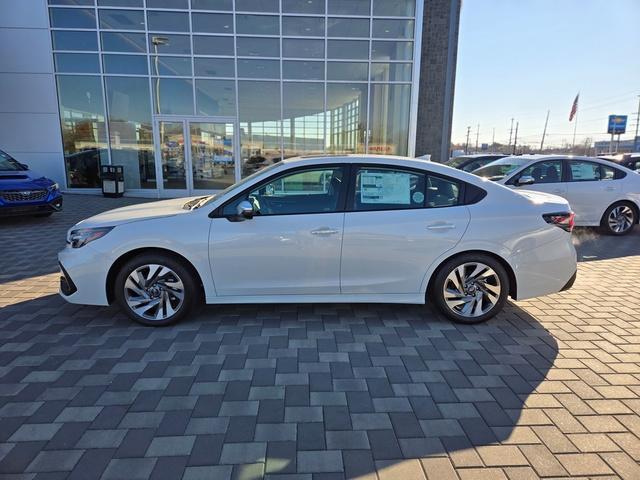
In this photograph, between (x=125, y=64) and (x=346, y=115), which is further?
(x=346, y=115)

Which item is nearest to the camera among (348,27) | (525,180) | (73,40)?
(525,180)

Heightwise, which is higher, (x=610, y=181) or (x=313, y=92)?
(x=313, y=92)

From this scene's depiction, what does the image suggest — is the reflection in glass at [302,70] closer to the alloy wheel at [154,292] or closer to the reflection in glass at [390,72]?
the reflection in glass at [390,72]

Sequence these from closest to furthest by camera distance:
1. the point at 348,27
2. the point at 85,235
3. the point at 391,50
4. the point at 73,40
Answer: the point at 85,235
the point at 73,40
the point at 348,27
the point at 391,50

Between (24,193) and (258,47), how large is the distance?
333 inches

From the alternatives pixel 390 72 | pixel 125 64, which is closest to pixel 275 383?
pixel 390 72

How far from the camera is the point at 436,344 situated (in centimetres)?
361

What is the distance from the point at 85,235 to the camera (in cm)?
387

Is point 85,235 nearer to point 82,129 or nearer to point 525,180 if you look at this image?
point 525,180

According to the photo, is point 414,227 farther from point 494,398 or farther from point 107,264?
point 107,264

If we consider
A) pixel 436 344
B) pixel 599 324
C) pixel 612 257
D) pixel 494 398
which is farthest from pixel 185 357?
pixel 612 257

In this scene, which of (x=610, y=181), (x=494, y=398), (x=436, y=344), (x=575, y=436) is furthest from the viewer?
(x=610, y=181)

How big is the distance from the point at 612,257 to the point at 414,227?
15.9ft

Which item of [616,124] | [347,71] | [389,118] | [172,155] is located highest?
[616,124]
